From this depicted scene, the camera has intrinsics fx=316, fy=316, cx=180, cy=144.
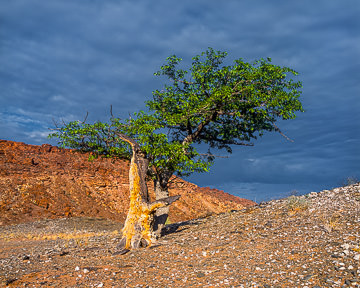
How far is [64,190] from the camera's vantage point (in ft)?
124

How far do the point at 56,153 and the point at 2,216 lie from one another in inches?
781

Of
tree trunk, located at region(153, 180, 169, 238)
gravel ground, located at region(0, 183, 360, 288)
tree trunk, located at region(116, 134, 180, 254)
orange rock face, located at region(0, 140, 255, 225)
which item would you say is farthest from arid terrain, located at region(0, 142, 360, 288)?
orange rock face, located at region(0, 140, 255, 225)

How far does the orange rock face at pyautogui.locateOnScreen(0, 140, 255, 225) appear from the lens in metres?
33.4

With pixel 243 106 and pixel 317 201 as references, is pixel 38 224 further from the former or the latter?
pixel 317 201

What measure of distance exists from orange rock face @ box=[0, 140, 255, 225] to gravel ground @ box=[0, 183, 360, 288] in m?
13.8

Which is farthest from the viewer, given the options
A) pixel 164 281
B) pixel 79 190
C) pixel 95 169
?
pixel 95 169

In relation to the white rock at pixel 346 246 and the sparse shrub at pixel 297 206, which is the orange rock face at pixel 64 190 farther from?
the white rock at pixel 346 246

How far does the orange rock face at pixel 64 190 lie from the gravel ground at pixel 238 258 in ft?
45.3

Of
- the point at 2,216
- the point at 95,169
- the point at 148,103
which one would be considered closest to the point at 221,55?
the point at 148,103

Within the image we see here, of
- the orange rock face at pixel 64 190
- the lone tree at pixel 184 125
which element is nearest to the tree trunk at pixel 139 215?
the lone tree at pixel 184 125

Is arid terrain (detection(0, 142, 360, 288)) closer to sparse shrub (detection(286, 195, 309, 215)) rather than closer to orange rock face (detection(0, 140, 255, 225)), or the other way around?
sparse shrub (detection(286, 195, 309, 215))

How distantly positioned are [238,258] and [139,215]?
211 inches

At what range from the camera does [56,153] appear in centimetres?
4950

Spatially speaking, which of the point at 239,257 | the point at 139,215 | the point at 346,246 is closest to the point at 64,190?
the point at 139,215
